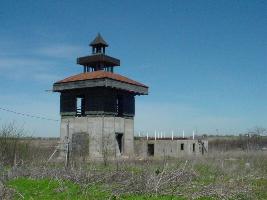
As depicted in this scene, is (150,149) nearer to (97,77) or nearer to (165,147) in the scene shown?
(165,147)

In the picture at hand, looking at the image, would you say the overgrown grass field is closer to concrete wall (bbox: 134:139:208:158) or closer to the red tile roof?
the red tile roof

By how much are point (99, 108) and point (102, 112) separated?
460 millimetres

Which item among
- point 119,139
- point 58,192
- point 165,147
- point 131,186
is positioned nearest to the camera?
point 58,192

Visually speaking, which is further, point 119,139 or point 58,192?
point 119,139

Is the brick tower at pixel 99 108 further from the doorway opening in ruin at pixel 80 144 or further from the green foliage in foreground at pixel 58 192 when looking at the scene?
the green foliage in foreground at pixel 58 192

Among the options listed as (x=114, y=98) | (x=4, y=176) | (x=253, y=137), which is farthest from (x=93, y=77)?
(x=253, y=137)

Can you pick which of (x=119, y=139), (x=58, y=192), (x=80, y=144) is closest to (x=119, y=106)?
(x=119, y=139)

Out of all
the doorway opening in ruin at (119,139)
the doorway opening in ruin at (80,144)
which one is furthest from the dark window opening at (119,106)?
the doorway opening in ruin at (80,144)

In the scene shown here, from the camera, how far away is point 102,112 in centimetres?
3359

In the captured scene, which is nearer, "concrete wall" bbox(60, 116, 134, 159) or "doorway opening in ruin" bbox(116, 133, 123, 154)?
"concrete wall" bbox(60, 116, 134, 159)

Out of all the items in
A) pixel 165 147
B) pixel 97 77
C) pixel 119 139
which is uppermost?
pixel 97 77

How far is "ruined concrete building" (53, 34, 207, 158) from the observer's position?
110 feet

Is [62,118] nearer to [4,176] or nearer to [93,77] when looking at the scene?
[93,77]

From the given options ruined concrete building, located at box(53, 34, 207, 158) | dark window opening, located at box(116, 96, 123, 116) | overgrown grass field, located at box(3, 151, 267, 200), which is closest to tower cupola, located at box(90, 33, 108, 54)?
ruined concrete building, located at box(53, 34, 207, 158)
